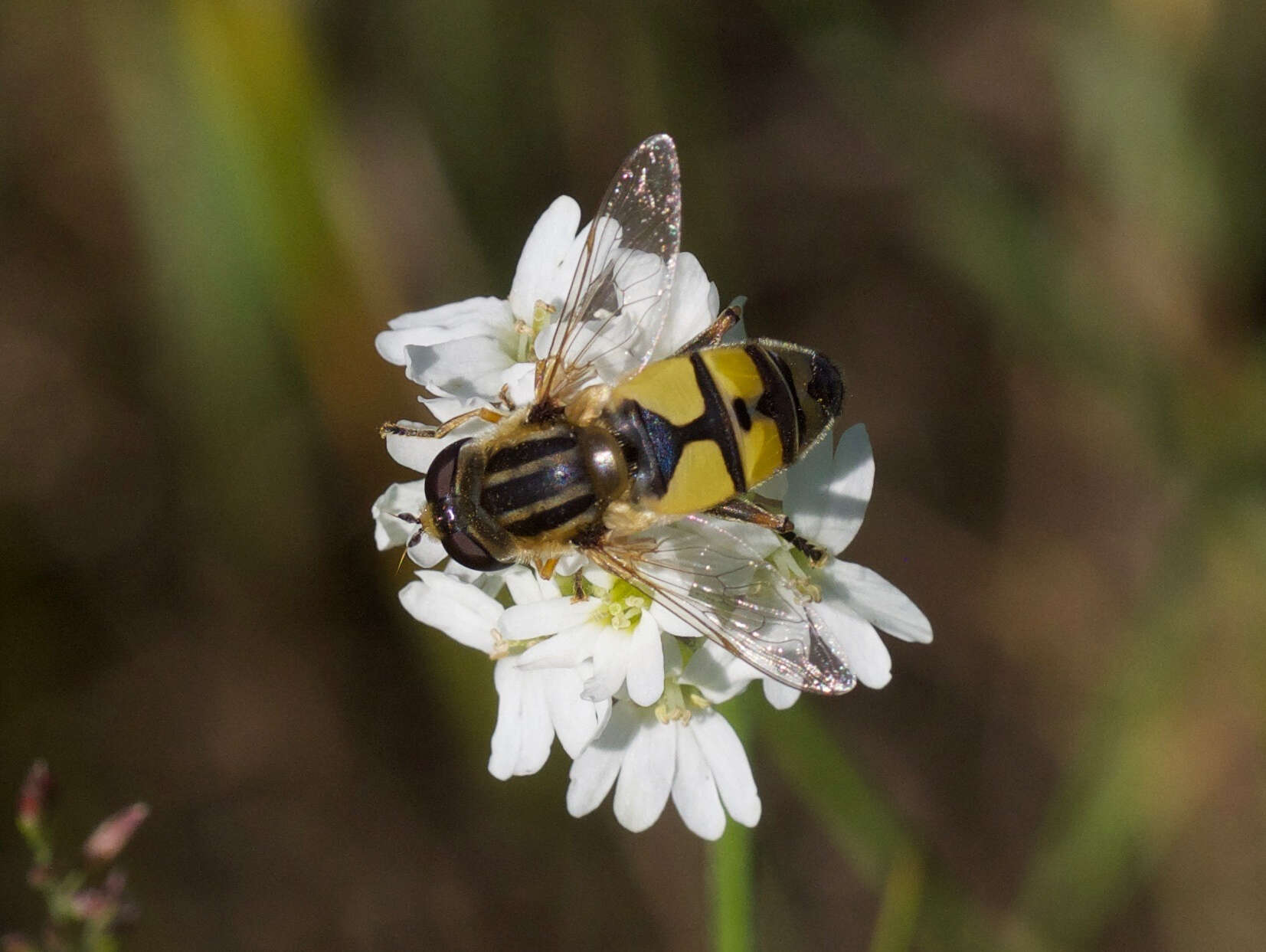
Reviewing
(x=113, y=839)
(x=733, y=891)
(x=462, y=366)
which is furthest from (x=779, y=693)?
(x=113, y=839)

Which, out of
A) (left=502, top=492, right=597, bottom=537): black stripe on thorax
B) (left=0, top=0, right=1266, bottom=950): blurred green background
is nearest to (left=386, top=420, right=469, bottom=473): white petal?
(left=502, top=492, right=597, bottom=537): black stripe on thorax

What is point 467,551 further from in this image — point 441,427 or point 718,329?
point 718,329

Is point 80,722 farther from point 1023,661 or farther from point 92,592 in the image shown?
point 1023,661

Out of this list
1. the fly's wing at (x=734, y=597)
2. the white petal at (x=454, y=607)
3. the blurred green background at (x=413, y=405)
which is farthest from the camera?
the blurred green background at (x=413, y=405)

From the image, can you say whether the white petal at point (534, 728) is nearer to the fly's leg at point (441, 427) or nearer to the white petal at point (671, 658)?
the white petal at point (671, 658)

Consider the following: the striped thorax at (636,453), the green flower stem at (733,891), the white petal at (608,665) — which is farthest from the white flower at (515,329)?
the green flower stem at (733,891)

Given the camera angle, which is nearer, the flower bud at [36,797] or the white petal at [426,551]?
the flower bud at [36,797]
